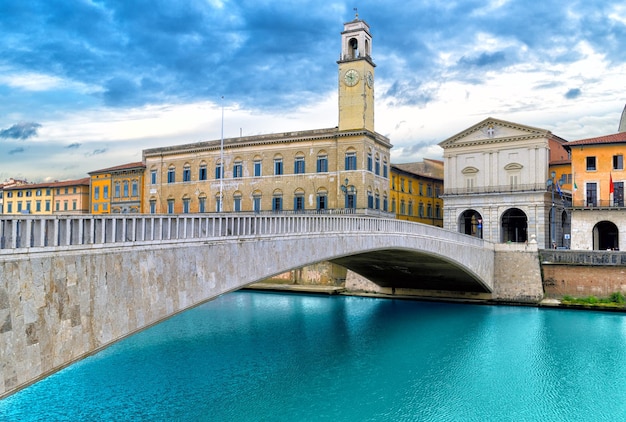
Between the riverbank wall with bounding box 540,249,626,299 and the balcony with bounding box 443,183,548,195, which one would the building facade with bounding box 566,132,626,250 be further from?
the riverbank wall with bounding box 540,249,626,299

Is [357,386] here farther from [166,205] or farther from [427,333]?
[166,205]

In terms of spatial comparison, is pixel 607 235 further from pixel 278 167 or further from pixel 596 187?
pixel 278 167

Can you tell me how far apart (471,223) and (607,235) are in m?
11.5

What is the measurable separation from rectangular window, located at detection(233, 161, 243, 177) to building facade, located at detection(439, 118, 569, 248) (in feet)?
61.9

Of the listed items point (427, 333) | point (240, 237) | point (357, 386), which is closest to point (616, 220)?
point (427, 333)

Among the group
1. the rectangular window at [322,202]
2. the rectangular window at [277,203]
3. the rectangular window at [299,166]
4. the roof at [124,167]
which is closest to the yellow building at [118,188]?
the roof at [124,167]

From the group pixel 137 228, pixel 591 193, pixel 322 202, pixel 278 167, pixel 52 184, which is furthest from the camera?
pixel 52 184

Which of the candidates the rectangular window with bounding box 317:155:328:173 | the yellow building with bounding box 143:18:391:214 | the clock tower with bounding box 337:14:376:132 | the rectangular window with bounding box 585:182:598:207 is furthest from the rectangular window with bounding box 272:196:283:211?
the rectangular window with bounding box 585:182:598:207

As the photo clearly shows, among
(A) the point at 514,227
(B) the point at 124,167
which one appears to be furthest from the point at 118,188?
(A) the point at 514,227

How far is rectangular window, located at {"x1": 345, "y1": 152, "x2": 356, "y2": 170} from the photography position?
141 ft

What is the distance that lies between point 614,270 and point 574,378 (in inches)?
619

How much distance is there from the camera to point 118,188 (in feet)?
187

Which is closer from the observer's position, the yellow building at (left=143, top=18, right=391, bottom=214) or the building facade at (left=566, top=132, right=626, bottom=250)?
the building facade at (left=566, top=132, right=626, bottom=250)

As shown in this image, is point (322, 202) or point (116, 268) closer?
point (116, 268)
